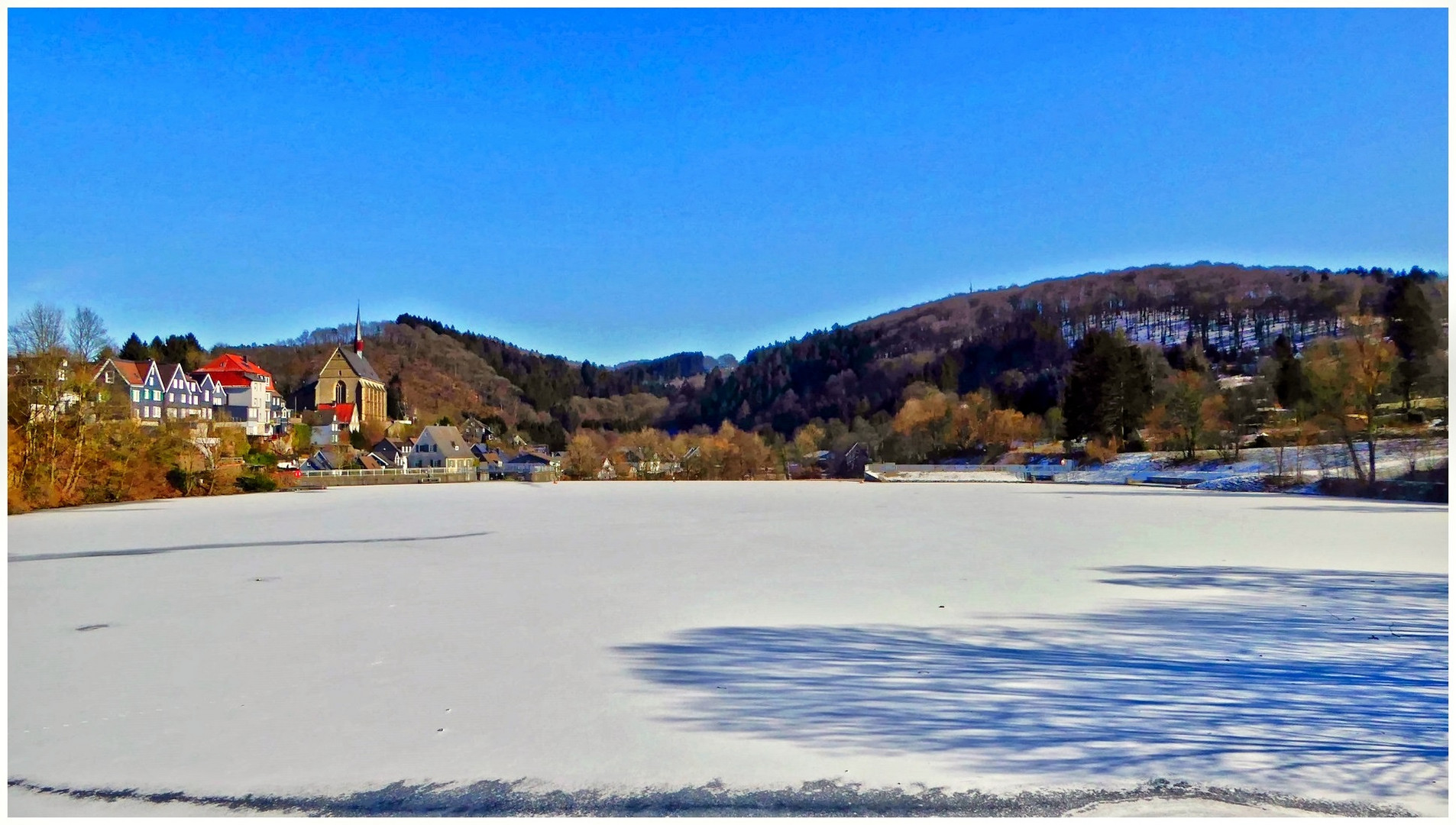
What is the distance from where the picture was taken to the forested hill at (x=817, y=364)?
8744 cm

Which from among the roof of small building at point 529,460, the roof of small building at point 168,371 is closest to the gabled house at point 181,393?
the roof of small building at point 168,371

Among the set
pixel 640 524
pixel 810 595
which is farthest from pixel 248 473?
pixel 810 595

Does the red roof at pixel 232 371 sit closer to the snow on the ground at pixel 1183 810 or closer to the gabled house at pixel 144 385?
Answer: the gabled house at pixel 144 385

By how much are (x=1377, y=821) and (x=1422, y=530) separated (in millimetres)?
11084

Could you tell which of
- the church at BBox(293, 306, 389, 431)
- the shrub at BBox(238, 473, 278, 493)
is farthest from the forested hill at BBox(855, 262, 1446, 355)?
the shrub at BBox(238, 473, 278, 493)

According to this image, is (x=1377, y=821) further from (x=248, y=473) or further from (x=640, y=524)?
(x=248, y=473)

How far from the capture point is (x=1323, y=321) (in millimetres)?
96125

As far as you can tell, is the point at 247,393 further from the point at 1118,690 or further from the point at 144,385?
the point at 1118,690

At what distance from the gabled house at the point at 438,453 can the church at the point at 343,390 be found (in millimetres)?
17584

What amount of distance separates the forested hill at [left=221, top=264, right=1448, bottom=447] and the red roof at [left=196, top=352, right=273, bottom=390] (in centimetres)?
2157

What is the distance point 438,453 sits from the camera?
54.2 m

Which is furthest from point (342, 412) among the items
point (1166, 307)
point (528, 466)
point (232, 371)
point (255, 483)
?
point (1166, 307)

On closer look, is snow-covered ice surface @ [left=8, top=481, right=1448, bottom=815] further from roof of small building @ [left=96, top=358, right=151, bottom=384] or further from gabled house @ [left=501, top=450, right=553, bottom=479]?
gabled house @ [left=501, top=450, right=553, bottom=479]

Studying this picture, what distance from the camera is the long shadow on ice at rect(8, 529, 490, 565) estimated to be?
9250 millimetres
